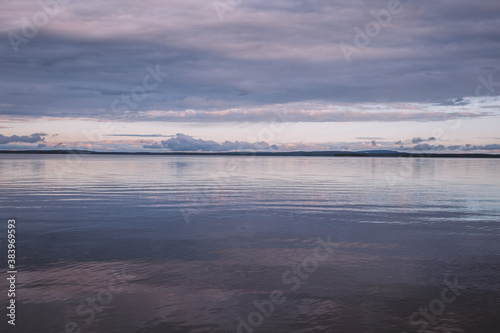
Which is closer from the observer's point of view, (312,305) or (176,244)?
(312,305)

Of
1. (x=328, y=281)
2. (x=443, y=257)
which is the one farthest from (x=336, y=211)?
(x=328, y=281)

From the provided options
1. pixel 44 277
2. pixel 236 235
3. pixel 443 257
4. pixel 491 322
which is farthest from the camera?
pixel 236 235

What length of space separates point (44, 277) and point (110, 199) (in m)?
21.5

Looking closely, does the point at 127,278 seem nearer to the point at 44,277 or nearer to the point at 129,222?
the point at 44,277

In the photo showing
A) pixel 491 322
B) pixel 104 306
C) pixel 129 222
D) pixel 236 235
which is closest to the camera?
pixel 491 322

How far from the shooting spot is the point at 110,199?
113 ft

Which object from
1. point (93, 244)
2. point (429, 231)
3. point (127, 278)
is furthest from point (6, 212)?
point (429, 231)

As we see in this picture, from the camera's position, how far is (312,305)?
11484 mm

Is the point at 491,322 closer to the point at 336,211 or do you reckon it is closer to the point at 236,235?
the point at 236,235

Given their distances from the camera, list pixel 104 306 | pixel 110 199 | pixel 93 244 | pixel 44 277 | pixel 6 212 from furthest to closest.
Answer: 1. pixel 110 199
2. pixel 6 212
3. pixel 93 244
4. pixel 44 277
5. pixel 104 306

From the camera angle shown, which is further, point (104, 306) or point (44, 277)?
point (44, 277)

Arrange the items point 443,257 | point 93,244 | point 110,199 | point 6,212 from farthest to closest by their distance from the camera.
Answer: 1. point 110,199
2. point 6,212
3. point 93,244
4. point 443,257

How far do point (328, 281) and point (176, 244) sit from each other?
24.7 ft

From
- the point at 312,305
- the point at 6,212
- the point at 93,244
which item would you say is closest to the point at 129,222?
the point at 93,244
